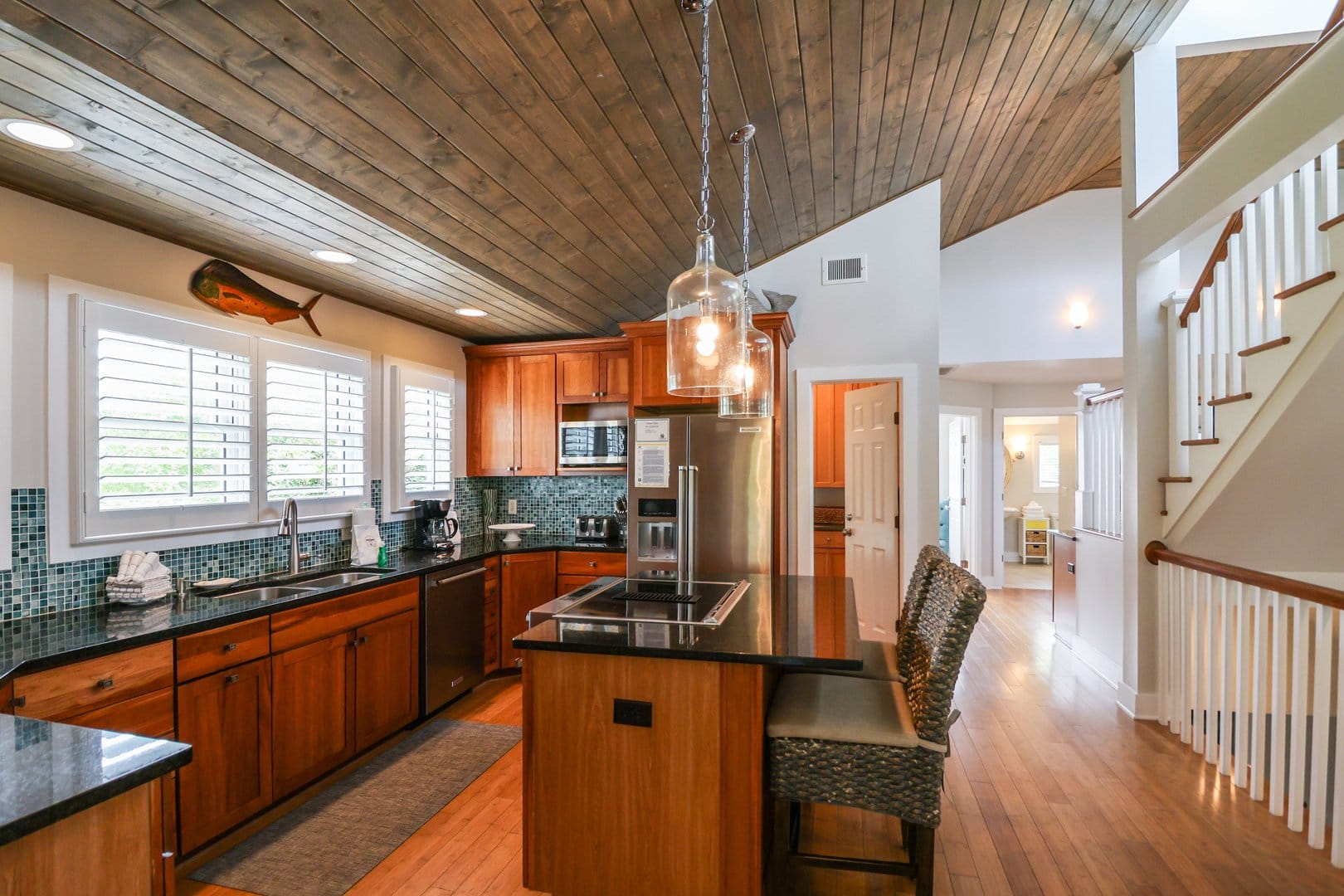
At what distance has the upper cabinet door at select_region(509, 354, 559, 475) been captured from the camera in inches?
185

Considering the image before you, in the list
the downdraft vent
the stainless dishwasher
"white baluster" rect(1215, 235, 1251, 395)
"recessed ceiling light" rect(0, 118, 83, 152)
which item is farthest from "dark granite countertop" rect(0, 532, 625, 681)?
"white baluster" rect(1215, 235, 1251, 395)

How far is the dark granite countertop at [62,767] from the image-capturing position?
0.90 metres

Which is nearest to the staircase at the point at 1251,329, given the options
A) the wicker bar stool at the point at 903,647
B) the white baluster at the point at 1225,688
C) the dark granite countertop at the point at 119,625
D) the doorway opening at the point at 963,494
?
the white baluster at the point at 1225,688

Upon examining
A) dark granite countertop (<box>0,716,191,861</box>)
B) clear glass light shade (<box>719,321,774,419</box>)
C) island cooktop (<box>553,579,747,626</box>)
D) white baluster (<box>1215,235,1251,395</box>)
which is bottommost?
island cooktop (<box>553,579,747,626</box>)

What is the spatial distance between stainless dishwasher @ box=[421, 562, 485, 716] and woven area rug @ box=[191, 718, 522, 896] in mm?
268

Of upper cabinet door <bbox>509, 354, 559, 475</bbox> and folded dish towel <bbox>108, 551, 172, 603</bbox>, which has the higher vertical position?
upper cabinet door <bbox>509, 354, 559, 475</bbox>

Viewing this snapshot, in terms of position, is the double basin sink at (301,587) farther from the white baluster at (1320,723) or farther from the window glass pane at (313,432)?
the white baluster at (1320,723)

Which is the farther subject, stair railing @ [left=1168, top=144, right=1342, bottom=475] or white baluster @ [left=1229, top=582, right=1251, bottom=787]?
white baluster @ [left=1229, top=582, right=1251, bottom=787]

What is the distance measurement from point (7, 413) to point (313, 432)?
1296 mm

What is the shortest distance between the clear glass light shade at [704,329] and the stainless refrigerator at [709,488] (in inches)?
66.4

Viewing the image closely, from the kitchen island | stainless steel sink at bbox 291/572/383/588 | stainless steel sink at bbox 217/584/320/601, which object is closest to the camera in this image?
the kitchen island

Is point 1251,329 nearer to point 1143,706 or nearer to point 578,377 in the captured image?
point 1143,706

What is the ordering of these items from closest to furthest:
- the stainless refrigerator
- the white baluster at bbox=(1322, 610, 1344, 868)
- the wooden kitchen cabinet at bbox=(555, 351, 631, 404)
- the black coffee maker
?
the white baluster at bbox=(1322, 610, 1344, 868) → the stainless refrigerator → the black coffee maker → the wooden kitchen cabinet at bbox=(555, 351, 631, 404)

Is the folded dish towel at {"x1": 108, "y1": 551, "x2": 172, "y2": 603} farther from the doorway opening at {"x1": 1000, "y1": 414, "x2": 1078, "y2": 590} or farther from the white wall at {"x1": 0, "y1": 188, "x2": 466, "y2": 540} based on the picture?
the doorway opening at {"x1": 1000, "y1": 414, "x2": 1078, "y2": 590}
